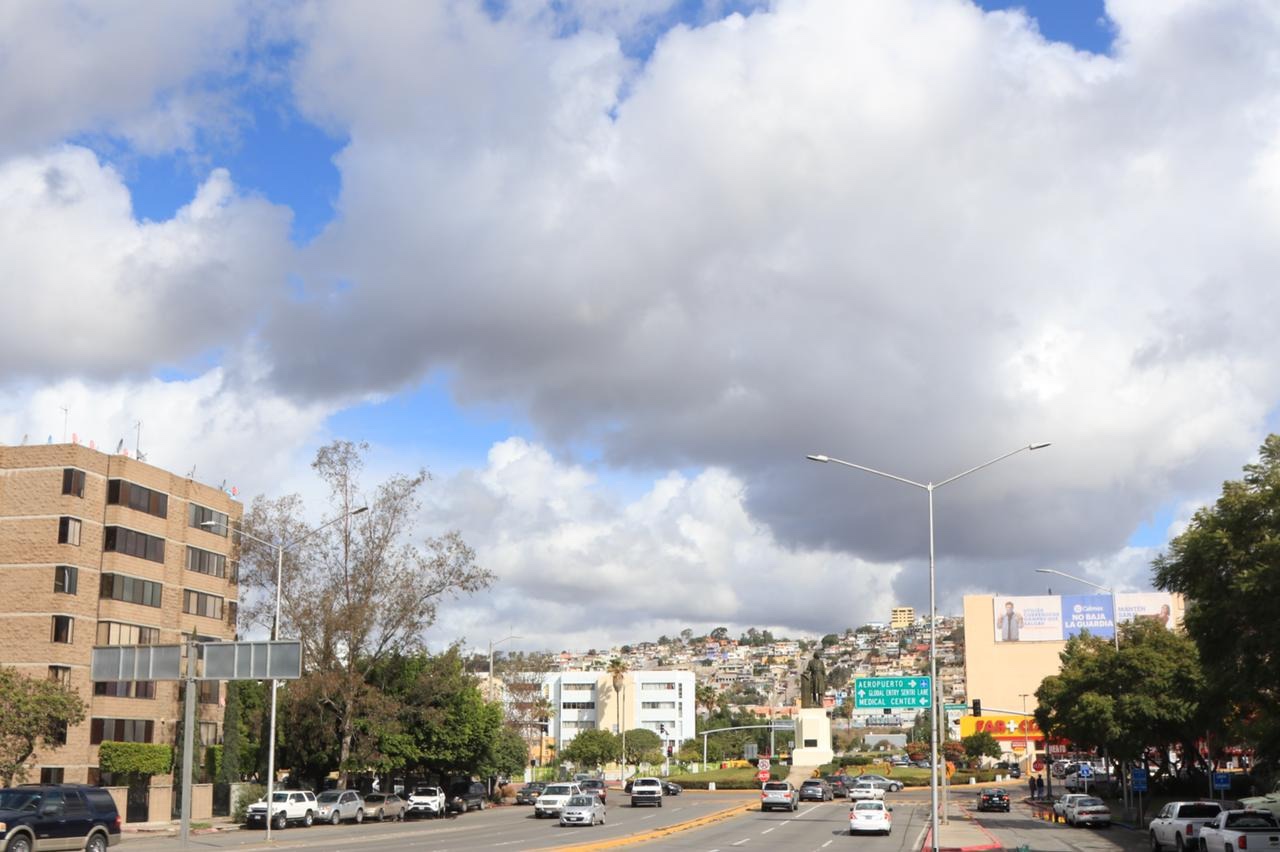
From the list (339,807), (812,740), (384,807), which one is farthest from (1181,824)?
(812,740)

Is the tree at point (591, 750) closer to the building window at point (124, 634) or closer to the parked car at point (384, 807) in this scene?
the building window at point (124, 634)

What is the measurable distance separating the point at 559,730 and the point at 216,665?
13745cm

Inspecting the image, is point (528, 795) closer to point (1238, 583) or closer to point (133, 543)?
point (133, 543)

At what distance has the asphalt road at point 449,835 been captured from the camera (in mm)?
39000

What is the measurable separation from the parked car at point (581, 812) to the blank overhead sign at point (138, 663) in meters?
18.3

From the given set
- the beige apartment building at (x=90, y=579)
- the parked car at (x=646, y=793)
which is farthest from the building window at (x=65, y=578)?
the parked car at (x=646, y=793)

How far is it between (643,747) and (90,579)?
95.0 meters

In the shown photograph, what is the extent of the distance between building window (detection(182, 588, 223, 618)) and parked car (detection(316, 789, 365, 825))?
925 inches

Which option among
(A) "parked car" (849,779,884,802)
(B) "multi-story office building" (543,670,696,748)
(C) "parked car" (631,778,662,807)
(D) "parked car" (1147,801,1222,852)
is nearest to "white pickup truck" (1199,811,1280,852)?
(D) "parked car" (1147,801,1222,852)

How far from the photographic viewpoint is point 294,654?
42.7 meters

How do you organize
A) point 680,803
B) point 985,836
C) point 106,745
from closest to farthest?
point 985,836 < point 106,745 < point 680,803

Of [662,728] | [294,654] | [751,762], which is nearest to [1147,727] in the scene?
[294,654]

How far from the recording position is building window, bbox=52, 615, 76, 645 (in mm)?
65562

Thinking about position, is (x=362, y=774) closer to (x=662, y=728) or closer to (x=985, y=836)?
(x=985, y=836)
